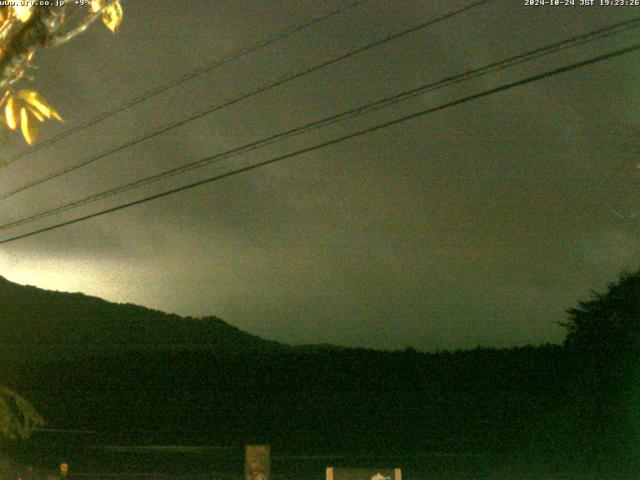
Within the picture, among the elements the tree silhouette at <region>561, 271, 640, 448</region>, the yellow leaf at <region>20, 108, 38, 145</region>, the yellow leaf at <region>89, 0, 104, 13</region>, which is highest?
the tree silhouette at <region>561, 271, 640, 448</region>

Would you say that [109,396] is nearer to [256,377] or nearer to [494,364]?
[256,377]

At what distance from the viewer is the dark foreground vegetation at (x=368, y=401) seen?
104 ft

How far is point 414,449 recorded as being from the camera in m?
46.6

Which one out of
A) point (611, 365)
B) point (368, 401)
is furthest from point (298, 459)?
point (368, 401)

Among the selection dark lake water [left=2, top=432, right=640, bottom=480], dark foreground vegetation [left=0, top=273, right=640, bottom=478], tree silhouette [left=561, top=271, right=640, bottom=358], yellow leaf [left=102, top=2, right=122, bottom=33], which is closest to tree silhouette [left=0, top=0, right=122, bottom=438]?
yellow leaf [left=102, top=2, right=122, bottom=33]

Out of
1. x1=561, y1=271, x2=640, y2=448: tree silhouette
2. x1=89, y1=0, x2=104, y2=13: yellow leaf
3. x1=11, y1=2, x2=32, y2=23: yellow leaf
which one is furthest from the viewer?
x1=561, y1=271, x2=640, y2=448: tree silhouette

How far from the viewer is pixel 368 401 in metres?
65.6

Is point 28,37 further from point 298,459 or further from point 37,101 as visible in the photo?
point 298,459

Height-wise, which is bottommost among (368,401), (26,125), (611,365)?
(26,125)

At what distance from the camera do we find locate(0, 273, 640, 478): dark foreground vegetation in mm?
31656

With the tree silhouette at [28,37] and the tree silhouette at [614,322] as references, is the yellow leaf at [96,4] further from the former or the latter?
the tree silhouette at [614,322]

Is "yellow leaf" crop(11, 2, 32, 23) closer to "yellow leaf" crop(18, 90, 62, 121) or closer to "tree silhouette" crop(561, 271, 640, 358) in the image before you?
"yellow leaf" crop(18, 90, 62, 121)

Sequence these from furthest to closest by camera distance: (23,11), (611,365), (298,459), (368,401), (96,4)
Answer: (368,401) < (298,459) < (611,365) < (96,4) < (23,11)

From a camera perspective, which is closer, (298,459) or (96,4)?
(96,4)
